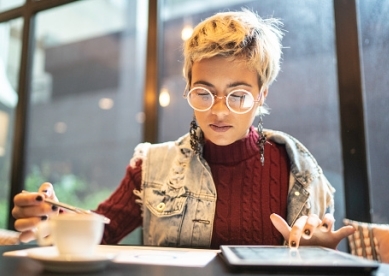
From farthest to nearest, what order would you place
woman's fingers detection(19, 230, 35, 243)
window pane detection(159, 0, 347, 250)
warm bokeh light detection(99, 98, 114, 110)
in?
1. warm bokeh light detection(99, 98, 114, 110)
2. window pane detection(159, 0, 347, 250)
3. woman's fingers detection(19, 230, 35, 243)

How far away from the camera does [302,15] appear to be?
1777 mm

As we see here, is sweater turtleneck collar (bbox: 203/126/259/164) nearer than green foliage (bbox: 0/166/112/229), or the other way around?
sweater turtleneck collar (bbox: 203/126/259/164)

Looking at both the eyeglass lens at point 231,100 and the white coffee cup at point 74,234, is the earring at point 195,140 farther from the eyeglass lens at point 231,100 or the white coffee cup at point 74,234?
the white coffee cup at point 74,234

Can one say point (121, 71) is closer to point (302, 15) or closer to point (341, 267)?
point (302, 15)

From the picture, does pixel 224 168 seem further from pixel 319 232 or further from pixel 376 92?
pixel 376 92

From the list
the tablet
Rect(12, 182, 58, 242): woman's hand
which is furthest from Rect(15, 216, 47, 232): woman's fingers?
the tablet

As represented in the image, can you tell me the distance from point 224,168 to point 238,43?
394 millimetres

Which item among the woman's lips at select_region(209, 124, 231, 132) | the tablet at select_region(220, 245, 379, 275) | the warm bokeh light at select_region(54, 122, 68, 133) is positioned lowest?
the tablet at select_region(220, 245, 379, 275)

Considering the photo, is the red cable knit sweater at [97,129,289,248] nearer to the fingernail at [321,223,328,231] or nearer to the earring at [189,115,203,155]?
the earring at [189,115,203,155]

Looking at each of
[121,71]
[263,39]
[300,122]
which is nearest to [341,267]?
[263,39]

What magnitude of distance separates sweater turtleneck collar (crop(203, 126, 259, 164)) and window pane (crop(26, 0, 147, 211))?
38.8 inches

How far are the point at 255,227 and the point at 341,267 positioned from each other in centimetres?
60

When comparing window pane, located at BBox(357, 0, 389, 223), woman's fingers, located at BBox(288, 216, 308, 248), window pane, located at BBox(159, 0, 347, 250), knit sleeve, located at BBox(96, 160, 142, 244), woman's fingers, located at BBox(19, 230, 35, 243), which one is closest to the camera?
woman's fingers, located at BBox(288, 216, 308, 248)

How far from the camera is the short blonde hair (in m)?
1.09
